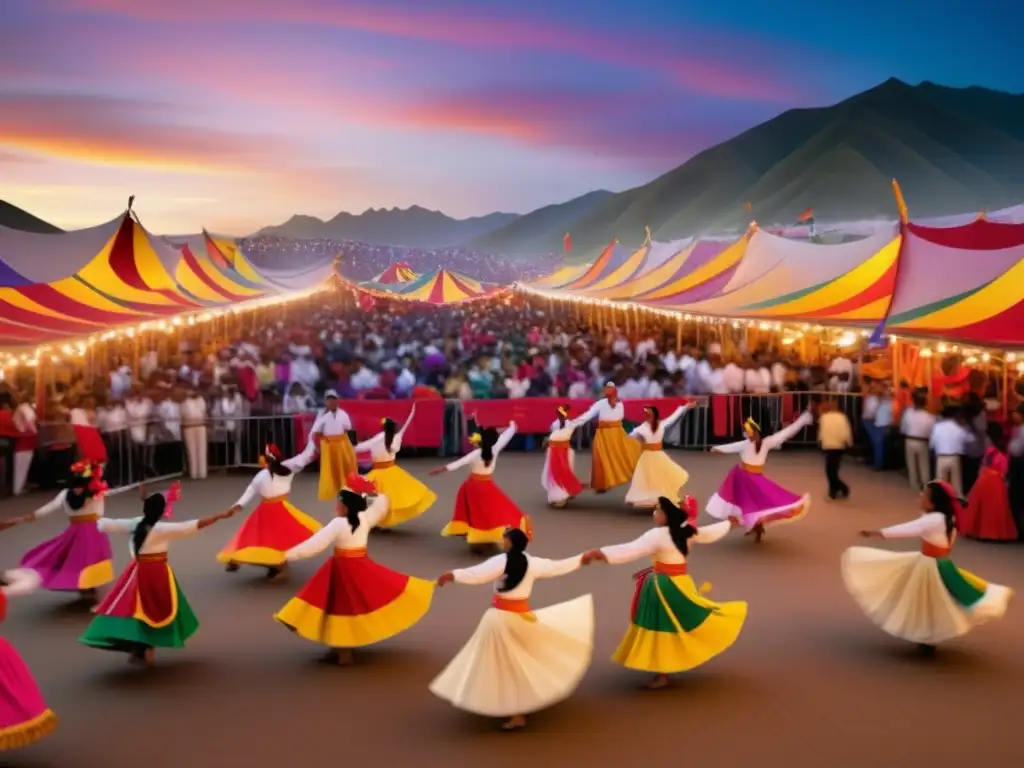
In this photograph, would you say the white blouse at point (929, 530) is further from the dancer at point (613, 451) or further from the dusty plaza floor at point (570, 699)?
the dancer at point (613, 451)

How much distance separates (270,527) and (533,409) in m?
6.94

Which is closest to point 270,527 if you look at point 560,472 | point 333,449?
point 333,449

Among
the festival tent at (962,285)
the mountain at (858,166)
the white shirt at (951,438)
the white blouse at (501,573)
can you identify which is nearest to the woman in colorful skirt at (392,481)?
the white blouse at (501,573)

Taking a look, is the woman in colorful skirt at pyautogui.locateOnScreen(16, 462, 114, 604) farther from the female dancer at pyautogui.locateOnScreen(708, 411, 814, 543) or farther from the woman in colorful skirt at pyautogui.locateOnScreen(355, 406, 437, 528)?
the female dancer at pyautogui.locateOnScreen(708, 411, 814, 543)

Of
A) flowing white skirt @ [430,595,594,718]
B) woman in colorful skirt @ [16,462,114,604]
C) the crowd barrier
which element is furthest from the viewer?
the crowd barrier

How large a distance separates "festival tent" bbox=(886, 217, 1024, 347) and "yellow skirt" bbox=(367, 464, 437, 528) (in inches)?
249

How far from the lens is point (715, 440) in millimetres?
16672

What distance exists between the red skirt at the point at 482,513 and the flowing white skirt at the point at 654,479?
2048 mm

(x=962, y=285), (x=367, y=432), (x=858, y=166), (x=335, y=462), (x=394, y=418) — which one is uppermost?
(x=858, y=166)

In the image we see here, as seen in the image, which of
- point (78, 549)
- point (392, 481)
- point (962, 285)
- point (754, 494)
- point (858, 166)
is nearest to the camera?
point (78, 549)

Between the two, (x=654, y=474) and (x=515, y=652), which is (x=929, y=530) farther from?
(x=654, y=474)

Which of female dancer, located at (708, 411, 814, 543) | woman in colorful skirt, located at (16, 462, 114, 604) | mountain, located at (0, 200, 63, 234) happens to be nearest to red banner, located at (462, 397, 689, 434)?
female dancer, located at (708, 411, 814, 543)

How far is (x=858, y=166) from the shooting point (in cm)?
13288

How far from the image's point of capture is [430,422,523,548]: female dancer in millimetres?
10117
